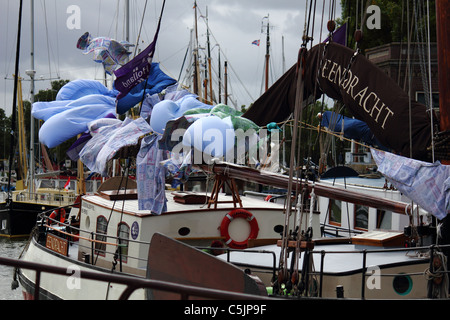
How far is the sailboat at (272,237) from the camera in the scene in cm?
809

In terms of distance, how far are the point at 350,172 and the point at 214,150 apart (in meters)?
8.34

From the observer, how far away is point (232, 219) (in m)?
12.1

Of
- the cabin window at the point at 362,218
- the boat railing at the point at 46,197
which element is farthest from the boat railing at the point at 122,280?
the boat railing at the point at 46,197

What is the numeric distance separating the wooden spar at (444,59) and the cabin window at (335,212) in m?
8.02

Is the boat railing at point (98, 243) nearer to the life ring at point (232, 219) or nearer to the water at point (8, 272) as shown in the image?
the life ring at point (232, 219)

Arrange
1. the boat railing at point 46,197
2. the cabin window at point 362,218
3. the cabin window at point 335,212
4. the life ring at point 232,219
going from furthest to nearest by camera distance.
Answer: the boat railing at point 46,197 → the cabin window at point 335,212 → the cabin window at point 362,218 → the life ring at point 232,219

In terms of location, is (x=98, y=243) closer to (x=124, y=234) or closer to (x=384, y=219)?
(x=124, y=234)

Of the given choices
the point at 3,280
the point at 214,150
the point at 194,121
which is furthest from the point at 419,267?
the point at 3,280

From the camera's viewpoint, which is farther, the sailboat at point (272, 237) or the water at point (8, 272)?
the water at point (8, 272)

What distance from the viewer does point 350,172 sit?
1867cm

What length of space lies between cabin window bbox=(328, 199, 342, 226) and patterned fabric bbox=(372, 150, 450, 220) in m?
8.57

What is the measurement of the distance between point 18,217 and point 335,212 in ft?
68.1

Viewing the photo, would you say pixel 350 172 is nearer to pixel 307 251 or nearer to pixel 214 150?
pixel 214 150

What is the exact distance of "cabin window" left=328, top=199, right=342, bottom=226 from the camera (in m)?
17.0
